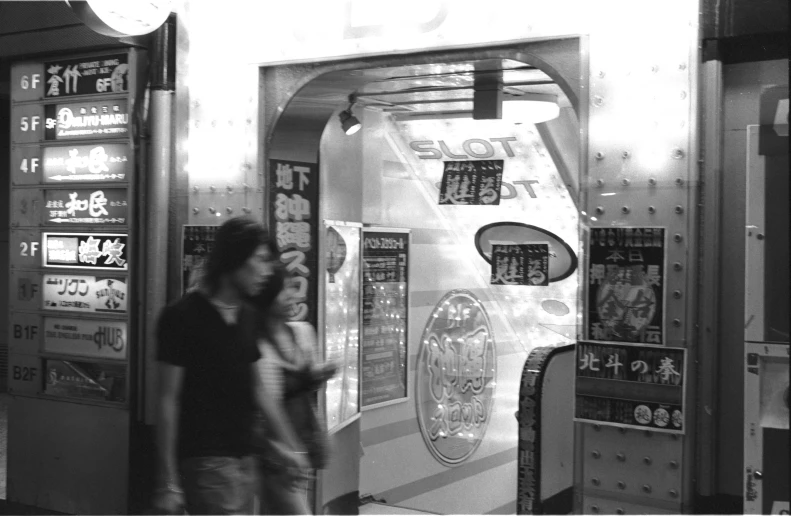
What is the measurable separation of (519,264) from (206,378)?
4.90 meters

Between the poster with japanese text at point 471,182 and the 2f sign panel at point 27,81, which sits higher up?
the 2f sign panel at point 27,81

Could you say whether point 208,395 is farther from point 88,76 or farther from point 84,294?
point 88,76

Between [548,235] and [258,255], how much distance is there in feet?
16.8

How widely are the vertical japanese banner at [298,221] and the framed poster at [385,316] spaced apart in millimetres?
837

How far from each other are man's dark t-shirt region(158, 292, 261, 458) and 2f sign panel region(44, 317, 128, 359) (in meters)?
3.35

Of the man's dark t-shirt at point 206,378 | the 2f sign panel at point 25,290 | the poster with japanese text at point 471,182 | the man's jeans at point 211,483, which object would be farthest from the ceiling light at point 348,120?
the man's jeans at point 211,483

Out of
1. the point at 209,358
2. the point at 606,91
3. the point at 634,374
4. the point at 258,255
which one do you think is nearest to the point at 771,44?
the point at 606,91

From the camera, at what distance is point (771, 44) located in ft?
15.5

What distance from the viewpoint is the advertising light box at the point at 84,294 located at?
22.5ft

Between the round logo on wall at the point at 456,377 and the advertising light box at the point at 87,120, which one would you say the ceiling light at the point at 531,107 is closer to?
the round logo on wall at the point at 456,377

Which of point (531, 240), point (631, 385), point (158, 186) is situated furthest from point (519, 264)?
point (631, 385)

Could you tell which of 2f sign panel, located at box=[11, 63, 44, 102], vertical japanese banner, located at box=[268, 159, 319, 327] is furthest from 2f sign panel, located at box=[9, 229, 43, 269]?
vertical japanese banner, located at box=[268, 159, 319, 327]

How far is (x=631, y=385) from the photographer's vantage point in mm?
4848

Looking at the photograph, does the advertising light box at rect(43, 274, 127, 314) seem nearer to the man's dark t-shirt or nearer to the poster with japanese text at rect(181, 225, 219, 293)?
the poster with japanese text at rect(181, 225, 219, 293)
